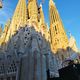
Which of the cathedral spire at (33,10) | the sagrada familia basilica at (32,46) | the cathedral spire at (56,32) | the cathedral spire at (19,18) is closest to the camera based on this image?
→ the sagrada familia basilica at (32,46)

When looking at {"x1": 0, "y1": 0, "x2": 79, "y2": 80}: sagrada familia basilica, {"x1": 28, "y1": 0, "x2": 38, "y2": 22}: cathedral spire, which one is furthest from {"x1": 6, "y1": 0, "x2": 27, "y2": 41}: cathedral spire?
{"x1": 28, "y1": 0, "x2": 38, "y2": 22}: cathedral spire

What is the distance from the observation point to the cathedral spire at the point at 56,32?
51.4 metres

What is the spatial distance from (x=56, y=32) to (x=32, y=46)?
49.2 feet

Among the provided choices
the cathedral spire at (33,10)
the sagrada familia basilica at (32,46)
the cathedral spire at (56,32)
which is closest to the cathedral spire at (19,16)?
the sagrada familia basilica at (32,46)

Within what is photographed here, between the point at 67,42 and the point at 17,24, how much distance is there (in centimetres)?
1303

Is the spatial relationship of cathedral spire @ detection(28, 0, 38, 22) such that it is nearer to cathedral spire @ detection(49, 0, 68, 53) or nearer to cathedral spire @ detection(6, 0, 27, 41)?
cathedral spire @ detection(6, 0, 27, 41)

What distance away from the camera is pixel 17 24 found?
51125mm

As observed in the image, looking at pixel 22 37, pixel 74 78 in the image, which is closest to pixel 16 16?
pixel 22 37

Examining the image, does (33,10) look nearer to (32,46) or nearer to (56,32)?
(56,32)

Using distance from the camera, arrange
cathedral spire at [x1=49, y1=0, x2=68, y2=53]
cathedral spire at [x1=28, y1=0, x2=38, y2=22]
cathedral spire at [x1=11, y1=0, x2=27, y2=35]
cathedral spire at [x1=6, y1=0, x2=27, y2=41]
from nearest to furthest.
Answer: cathedral spire at [x1=28, y1=0, x2=38, y2=22] < cathedral spire at [x1=6, y1=0, x2=27, y2=41] < cathedral spire at [x1=11, y1=0, x2=27, y2=35] < cathedral spire at [x1=49, y1=0, x2=68, y2=53]

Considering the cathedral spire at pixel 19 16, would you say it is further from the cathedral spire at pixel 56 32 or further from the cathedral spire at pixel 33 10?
the cathedral spire at pixel 56 32

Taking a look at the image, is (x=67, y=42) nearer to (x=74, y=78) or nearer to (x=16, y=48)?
(x=16, y=48)

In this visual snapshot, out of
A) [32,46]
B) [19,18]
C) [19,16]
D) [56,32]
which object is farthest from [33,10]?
[32,46]

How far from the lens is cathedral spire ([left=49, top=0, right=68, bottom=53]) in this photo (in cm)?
5144
